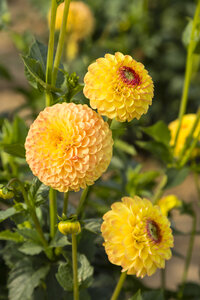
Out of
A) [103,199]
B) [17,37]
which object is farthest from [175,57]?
[103,199]

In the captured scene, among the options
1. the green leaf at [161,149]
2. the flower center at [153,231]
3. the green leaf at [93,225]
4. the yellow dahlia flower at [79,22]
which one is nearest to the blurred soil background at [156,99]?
the yellow dahlia flower at [79,22]

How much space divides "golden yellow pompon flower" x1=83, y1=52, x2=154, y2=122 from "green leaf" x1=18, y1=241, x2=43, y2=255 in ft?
0.90

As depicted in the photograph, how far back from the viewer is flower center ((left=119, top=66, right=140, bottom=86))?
0.52m

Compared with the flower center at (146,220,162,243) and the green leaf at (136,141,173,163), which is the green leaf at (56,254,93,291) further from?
the green leaf at (136,141,173,163)

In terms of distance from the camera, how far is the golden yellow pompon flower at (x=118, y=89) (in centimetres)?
53

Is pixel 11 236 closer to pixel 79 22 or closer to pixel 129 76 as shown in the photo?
pixel 129 76

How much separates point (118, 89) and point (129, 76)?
0.02 m

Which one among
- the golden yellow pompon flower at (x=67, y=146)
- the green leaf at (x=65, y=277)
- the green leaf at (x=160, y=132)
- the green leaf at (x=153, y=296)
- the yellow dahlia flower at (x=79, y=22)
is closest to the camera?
the golden yellow pompon flower at (x=67, y=146)

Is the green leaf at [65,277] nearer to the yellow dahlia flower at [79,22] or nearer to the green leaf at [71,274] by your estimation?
the green leaf at [71,274]

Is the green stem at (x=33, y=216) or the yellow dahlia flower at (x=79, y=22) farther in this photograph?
the yellow dahlia flower at (x=79, y=22)

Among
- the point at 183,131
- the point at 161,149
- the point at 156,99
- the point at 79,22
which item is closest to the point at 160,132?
the point at 161,149

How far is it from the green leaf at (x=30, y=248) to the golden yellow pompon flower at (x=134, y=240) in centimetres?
18

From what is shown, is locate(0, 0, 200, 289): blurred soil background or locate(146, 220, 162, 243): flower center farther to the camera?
locate(0, 0, 200, 289): blurred soil background

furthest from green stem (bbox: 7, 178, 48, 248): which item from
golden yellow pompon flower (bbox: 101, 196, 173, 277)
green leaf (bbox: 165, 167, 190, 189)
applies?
green leaf (bbox: 165, 167, 190, 189)
